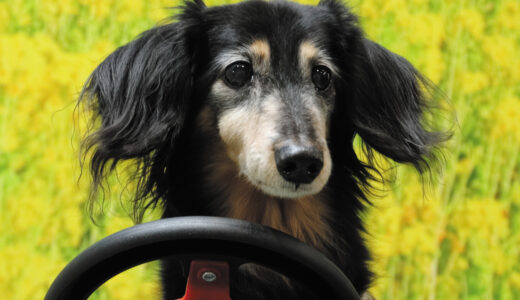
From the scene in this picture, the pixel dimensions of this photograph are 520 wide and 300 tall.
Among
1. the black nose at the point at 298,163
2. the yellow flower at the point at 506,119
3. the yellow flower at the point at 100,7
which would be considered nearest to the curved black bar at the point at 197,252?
the black nose at the point at 298,163

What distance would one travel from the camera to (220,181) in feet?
3.92

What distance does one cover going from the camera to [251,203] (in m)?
1.20

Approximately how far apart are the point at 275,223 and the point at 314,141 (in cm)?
32

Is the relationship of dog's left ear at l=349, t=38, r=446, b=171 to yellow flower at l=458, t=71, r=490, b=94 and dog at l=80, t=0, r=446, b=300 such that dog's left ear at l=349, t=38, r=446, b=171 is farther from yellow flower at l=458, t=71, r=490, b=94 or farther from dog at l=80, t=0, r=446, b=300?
yellow flower at l=458, t=71, r=490, b=94

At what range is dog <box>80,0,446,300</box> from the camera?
3.46 ft

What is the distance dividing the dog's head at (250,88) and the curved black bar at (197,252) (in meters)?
0.29

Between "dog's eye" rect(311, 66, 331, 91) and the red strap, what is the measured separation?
1.74ft

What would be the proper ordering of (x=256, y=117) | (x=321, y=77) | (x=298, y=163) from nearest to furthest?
1. (x=298, y=163)
2. (x=256, y=117)
3. (x=321, y=77)

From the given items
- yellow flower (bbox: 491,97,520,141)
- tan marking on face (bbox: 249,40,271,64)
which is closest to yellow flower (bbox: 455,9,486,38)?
yellow flower (bbox: 491,97,520,141)

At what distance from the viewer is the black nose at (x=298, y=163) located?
89 cm

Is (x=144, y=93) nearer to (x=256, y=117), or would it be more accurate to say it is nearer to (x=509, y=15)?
(x=256, y=117)

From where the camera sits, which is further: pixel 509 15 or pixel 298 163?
pixel 509 15

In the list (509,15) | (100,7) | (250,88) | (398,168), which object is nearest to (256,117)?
(250,88)

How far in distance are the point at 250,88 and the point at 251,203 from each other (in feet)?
0.81
